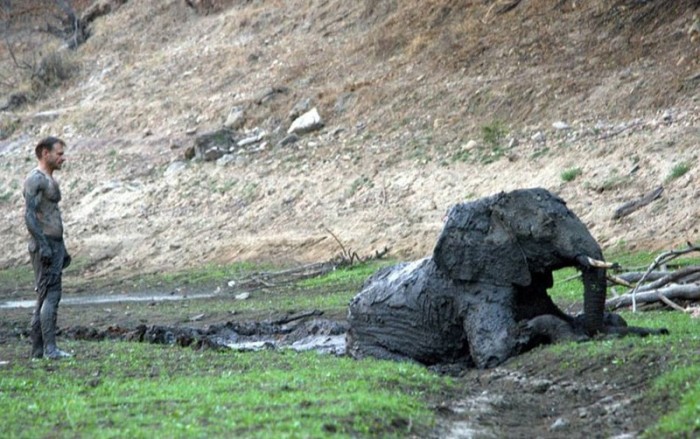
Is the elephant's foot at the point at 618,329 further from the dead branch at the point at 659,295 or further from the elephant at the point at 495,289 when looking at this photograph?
the dead branch at the point at 659,295

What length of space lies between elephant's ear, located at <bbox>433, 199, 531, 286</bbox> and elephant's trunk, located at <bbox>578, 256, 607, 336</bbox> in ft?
2.23

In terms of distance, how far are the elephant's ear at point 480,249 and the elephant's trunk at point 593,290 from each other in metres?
0.68

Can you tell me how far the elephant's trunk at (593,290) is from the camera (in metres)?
11.4

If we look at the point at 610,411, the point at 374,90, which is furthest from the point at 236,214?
the point at 610,411

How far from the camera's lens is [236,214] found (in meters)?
30.7

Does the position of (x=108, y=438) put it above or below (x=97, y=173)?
above

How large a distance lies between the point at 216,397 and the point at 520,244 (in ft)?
12.3

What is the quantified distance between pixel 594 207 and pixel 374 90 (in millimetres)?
11378

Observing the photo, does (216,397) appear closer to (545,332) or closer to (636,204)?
(545,332)

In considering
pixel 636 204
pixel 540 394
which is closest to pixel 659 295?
pixel 540 394

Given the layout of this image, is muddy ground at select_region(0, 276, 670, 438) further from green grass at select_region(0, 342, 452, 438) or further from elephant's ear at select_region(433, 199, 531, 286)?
elephant's ear at select_region(433, 199, 531, 286)

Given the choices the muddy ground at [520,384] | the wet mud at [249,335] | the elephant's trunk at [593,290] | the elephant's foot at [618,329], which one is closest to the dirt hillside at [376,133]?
the wet mud at [249,335]

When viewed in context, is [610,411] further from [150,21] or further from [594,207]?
[150,21]

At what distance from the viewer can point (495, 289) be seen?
1217cm
